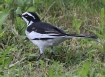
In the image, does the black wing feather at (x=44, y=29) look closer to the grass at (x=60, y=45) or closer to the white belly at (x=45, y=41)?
the white belly at (x=45, y=41)

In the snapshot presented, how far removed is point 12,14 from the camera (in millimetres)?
8336

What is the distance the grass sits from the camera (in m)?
6.21

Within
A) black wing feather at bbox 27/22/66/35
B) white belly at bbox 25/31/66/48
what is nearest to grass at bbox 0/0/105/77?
white belly at bbox 25/31/66/48

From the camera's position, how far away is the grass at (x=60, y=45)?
20.4 ft

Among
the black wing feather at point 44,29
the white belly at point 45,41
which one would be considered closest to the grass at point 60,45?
the white belly at point 45,41

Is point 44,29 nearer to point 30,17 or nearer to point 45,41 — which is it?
point 45,41

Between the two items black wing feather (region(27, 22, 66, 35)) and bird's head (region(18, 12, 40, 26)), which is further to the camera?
bird's head (region(18, 12, 40, 26))

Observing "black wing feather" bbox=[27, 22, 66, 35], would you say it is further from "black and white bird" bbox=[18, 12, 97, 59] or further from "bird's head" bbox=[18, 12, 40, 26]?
"bird's head" bbox=[18, 12, 40, 26]

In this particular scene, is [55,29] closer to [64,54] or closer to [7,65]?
[64,54]

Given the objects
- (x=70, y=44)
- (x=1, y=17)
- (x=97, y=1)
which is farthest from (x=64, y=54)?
(x=97, y=1)

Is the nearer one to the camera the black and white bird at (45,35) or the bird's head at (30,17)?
the black and white bird at (45,35)

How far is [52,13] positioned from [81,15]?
1.85ft

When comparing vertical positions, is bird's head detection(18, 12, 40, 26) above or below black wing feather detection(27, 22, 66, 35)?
above

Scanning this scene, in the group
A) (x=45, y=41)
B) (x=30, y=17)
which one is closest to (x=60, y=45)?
(x=45, y=41)
